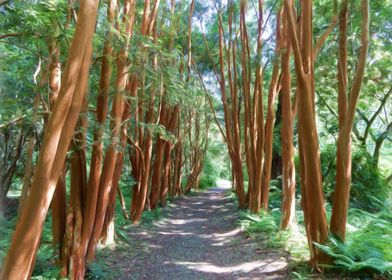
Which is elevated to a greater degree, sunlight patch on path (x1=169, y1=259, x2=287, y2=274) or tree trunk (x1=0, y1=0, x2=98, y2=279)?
tree trunk (x1=0, y1=0, x2=98, y2=279)

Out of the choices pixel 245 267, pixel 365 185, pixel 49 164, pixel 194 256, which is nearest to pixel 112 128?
pixel 194 256

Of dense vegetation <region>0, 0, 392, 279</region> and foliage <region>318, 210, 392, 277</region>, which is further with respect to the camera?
foliage <region>318, 210, 392, 277</region>

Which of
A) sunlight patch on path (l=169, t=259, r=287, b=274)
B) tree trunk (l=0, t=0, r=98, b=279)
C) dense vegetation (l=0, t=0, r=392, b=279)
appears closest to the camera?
tree trunk (l=0, t=0, r=98, b=279)

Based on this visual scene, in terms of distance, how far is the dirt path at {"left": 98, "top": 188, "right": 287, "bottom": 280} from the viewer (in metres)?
6.57

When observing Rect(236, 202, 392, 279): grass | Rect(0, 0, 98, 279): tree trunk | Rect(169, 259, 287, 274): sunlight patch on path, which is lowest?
Rect(169, 259, 287, 274): sunlight patch on path

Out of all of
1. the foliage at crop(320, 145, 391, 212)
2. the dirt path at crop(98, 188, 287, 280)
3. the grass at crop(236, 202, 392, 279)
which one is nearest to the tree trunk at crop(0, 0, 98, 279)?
the dirt path at crop(98, 188, 287, 280)

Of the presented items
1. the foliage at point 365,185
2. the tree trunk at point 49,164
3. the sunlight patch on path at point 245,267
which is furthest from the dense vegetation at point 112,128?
the sunlight patch on path at point 245,267

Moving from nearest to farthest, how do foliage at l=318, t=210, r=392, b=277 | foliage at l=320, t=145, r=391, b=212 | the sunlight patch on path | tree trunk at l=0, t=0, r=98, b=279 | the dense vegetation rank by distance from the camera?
tree trunk at l=0, t=0, r=98, b=279, the dense vegetation, foliage at l=318, t=210, r=392, b=277, the sunlight patch on path, foliage at l=320, t=145, r=391, b=212

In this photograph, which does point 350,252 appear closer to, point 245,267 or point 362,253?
point 362,253

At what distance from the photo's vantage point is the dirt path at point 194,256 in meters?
6.57

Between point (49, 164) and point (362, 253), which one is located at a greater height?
point (49, 164)

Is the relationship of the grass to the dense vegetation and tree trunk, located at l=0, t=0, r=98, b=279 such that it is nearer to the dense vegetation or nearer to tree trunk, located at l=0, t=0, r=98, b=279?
the dense vegetation

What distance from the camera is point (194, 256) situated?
8047mm

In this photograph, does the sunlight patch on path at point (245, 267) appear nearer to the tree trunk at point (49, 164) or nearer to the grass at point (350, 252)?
the grass at point (350, 252)
